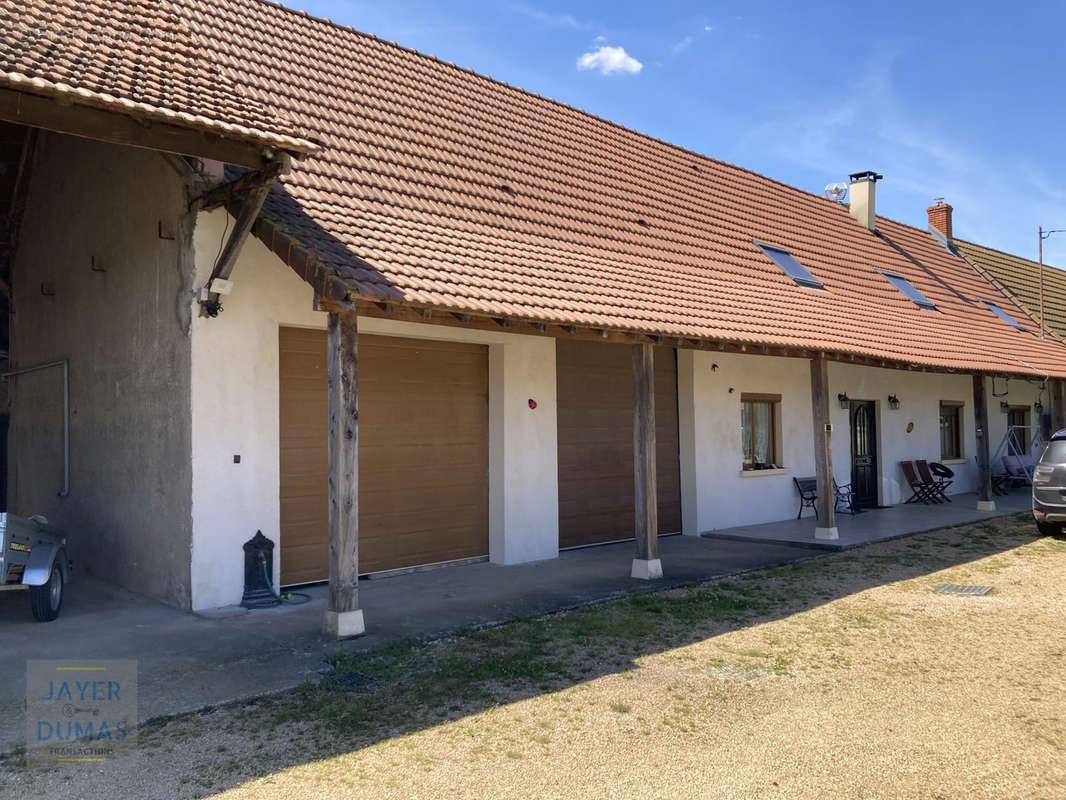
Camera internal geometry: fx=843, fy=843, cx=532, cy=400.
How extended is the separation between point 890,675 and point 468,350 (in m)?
6.12

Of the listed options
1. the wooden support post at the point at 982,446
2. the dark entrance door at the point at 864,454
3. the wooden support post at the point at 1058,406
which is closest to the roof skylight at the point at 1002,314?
the wooden support post at the point at 1058,406

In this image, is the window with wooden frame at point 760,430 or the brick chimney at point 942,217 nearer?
the window with wooden frame at point 760,430

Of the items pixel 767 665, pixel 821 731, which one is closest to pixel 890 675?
pixel 767 665

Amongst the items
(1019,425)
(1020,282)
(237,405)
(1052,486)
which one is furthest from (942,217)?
(237,405)

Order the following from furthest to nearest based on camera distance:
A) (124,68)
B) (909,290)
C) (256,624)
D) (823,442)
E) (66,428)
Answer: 1. (909,290)
2. (823,442)
3. (66,428)
4. (256,624)
5. (124,68)

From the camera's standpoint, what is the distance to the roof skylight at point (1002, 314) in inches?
799

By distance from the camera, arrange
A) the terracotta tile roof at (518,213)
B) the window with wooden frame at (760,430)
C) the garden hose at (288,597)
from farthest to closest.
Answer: the window with wooden frame at (760,430)
the terracotta tile roof at (518,213)
the garden hose at (288,597)

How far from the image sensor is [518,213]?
1062cm

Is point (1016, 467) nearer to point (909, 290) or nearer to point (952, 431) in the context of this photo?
point (952, 431)

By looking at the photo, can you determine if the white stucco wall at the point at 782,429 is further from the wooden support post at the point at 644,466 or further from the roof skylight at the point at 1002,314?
the wooden support post at the point at 644,466

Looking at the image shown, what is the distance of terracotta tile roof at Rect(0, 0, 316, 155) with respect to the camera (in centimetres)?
570

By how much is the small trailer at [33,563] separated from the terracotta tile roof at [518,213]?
3475 mm

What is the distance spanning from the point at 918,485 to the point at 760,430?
469 centimetres

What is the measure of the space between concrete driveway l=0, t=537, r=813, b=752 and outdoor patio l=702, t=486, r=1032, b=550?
1621 mm
